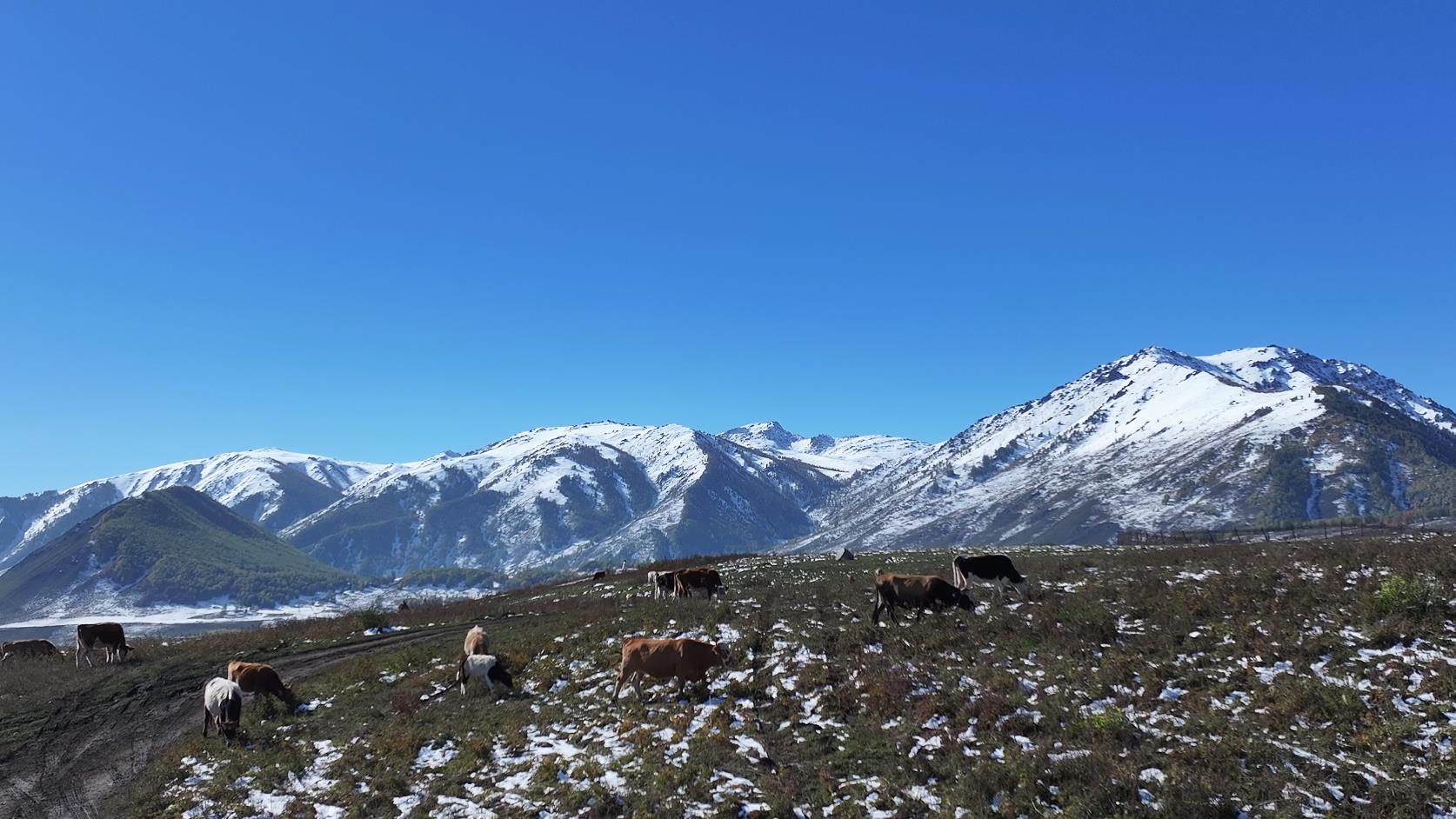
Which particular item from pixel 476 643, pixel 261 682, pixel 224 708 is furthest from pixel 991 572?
pixel 261 682

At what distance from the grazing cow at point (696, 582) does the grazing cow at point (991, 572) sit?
40.8 feet

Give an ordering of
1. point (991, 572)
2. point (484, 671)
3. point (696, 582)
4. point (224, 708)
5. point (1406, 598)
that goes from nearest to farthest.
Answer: point (1406, 598) → point (224, 708) → point (484, 671) → point (991, 572) → point (696, 582)

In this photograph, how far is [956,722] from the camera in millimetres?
15773

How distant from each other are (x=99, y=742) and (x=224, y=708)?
14.6ft

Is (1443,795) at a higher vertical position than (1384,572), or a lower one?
lower

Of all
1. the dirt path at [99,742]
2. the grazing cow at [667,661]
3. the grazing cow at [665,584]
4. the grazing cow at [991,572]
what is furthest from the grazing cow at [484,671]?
the grazing cow at [991,572]

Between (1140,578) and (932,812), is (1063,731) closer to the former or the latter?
(932,812)

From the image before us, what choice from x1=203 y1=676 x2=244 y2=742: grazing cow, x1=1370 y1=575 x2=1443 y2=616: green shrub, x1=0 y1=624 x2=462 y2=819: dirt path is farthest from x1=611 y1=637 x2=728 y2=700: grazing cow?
x1=1370 y1=575 x2=1443 y2=616: green shrub

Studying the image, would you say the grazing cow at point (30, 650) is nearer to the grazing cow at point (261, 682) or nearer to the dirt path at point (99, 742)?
the dirt path at point (99, 742)

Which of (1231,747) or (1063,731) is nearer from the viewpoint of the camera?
(1231,747)

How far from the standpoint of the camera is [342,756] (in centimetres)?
1827

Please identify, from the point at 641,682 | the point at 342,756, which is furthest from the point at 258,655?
the point at 641,682

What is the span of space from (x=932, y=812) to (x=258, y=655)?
34333 mm

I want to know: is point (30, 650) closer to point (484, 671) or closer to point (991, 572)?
point (484, 671)
